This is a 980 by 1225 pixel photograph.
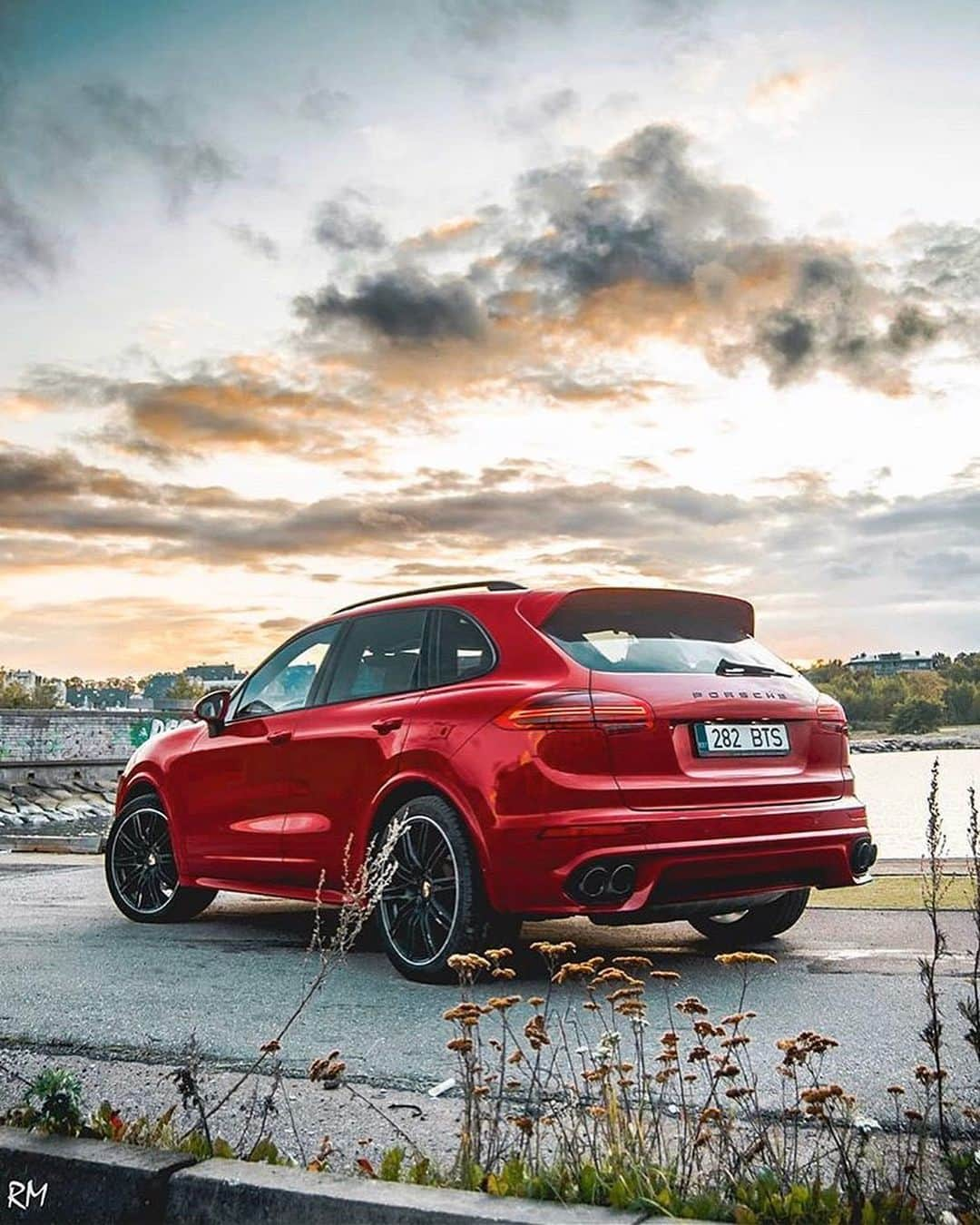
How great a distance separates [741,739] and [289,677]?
8.87 feet

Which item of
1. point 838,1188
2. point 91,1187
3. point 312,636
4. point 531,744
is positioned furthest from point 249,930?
point 838,1188

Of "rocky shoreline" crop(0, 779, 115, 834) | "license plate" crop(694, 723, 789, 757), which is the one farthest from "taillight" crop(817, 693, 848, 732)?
"rocky shoreline" crop(0, 779, 115, 834)

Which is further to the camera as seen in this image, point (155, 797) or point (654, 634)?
point (155, 797)

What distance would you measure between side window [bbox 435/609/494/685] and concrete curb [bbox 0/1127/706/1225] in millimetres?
3382

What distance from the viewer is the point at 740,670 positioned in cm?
693

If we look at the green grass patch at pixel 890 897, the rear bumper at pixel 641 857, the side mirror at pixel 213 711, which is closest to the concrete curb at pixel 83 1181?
the rear bumper at pixel 641 857

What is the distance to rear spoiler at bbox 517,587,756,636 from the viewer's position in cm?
678

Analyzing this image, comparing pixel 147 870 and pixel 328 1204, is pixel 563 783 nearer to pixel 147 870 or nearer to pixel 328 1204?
pixel 328 1204

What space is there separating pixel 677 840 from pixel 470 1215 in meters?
3.34

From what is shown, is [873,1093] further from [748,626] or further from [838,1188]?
[748,626]

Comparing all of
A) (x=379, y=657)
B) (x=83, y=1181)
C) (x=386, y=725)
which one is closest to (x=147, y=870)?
(x=379, y=657)

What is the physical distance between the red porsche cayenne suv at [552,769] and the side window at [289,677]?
0.03 metres

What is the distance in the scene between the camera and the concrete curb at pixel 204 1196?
3.10 m

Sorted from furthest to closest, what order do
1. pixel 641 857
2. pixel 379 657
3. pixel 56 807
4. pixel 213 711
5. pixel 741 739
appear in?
1. pixel 56 807
2. pixel 213 711
3. pixel 379 657
4. pixel 741 739
5. pixel 641 857
